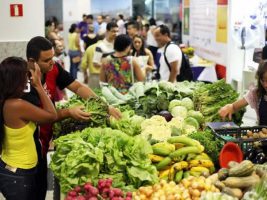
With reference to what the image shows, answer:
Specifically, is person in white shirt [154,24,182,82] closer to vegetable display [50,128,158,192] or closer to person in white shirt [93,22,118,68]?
person in white shirt [93,22,118,68]

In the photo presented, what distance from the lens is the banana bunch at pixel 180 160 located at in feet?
11.5

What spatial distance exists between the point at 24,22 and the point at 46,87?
2.61 meters

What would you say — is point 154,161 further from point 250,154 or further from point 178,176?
point 250,154

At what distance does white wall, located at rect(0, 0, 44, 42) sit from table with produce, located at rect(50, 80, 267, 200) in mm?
2559

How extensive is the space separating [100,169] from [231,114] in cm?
202

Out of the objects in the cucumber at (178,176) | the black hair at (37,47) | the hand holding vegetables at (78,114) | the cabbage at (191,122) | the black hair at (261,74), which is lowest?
the cucumber at (178,176)

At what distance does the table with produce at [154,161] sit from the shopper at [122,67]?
181 cm

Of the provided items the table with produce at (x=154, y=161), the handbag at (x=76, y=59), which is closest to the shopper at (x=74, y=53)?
the handbag at (x=76, y=59)

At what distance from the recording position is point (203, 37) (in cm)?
1061

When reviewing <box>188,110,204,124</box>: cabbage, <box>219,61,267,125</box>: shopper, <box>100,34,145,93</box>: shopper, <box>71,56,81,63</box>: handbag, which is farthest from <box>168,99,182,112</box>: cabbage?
<box>71,56,81,63</box>: handbag

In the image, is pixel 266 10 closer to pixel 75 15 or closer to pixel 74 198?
pixel 74 198

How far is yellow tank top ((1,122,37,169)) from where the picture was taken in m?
3.64

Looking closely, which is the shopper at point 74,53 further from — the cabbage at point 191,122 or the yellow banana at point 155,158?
the yellow banana at point 155,158

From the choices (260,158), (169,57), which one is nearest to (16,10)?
(169,57)
